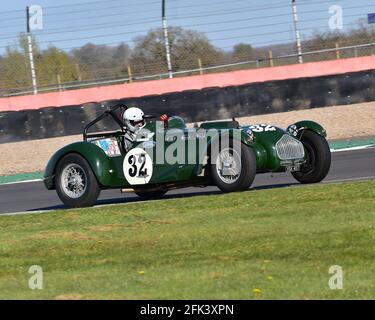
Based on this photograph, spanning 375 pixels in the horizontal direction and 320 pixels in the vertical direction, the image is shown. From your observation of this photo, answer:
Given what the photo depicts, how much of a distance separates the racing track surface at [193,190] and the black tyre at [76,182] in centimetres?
65

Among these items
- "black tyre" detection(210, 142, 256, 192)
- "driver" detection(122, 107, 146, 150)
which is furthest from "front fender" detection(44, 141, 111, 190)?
"black tyre" detection(210, 142, 256, 192)

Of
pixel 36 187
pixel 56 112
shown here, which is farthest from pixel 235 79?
pixel 36 187

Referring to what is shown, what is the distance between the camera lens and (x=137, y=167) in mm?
12148

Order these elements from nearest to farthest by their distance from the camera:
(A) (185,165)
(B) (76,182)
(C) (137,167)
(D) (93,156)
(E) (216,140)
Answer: (E) (216,140) < (A) (185,165) < (C) (137,167) < (D) (93,156) < (B) (76,182)

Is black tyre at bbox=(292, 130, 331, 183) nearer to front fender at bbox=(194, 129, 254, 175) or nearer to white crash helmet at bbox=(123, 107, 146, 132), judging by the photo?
front fender at bbox=(194, 129, 254, 175)

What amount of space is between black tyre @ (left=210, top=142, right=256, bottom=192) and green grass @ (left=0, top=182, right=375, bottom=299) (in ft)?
0.62

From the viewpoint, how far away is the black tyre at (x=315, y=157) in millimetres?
12414

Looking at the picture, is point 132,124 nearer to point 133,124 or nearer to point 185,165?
point 133,124

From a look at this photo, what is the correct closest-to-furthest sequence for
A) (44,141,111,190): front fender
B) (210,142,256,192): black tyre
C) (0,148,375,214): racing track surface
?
(210,142,256,192): black tyre, (44,141,111,190): front fender, (0,148,375,214): racing track surface

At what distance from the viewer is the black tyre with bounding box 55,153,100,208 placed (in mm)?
12305

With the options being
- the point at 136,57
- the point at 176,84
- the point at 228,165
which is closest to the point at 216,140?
the point at 228,165

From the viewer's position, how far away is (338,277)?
22.4 ft

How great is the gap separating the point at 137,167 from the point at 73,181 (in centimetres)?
87
